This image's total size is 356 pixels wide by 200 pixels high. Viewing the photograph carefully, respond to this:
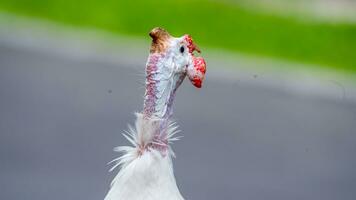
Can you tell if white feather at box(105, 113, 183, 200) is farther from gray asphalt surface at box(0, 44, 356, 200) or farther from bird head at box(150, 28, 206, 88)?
gray asphalt surface at box(0, 44, 356, 200)

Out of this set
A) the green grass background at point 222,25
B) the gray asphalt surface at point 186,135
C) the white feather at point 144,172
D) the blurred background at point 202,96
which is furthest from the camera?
the green grass background at point 222,25

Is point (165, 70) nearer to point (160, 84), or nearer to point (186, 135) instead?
point (160, 84)

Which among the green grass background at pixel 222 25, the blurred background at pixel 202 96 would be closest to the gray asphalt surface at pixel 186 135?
the blurred background at pixel 202 96

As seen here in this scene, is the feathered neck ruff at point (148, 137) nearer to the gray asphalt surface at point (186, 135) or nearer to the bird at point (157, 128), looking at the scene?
the bird at point (157, 128)

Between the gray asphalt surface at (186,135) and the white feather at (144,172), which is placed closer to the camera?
the white feather at (144,172)

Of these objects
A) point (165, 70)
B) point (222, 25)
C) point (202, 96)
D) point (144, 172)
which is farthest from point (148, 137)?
point (222, 25)

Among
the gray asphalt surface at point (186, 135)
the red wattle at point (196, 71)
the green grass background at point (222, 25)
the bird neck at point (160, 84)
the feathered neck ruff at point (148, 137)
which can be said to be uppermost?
the green grass background at point (222, 25)
